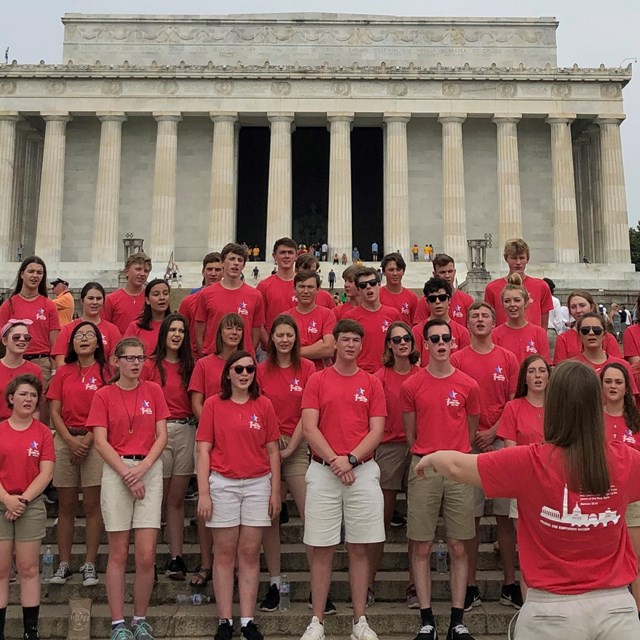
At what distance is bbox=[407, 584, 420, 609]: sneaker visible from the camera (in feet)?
25.5

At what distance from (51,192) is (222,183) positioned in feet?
34.7

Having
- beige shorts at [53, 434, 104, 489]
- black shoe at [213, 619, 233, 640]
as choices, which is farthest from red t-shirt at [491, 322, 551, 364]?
beige shorts at [53, 434, 104, 489]

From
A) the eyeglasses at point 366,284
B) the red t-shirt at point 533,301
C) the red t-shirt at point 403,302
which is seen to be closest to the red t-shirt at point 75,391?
the eyeglasses at point 366,284

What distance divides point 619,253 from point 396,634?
4055 centimetres

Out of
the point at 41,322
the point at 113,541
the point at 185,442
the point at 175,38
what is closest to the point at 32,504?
the point at 113,541

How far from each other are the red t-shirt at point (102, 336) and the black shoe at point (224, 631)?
12.6ft

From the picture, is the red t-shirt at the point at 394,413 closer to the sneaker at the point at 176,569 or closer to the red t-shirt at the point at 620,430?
the red t-shirt at the point at 620,430

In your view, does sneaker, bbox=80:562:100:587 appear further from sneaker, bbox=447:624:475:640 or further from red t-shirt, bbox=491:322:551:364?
red t-shirt, bbox=491:322:551:364

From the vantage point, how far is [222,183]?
43781 mm

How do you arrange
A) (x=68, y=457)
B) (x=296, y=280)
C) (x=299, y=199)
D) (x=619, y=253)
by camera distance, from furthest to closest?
1. (x=299, y=199)
2. (x=619, y=253)
3. (x=296, y=280)
4. (x=68, y=457)

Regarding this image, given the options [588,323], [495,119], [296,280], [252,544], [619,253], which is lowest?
[252,544]

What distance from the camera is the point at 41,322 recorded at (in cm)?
1021

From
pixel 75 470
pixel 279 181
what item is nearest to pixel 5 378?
pixel 75 470

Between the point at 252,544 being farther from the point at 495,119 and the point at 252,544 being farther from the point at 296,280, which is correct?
the point at 495,119
